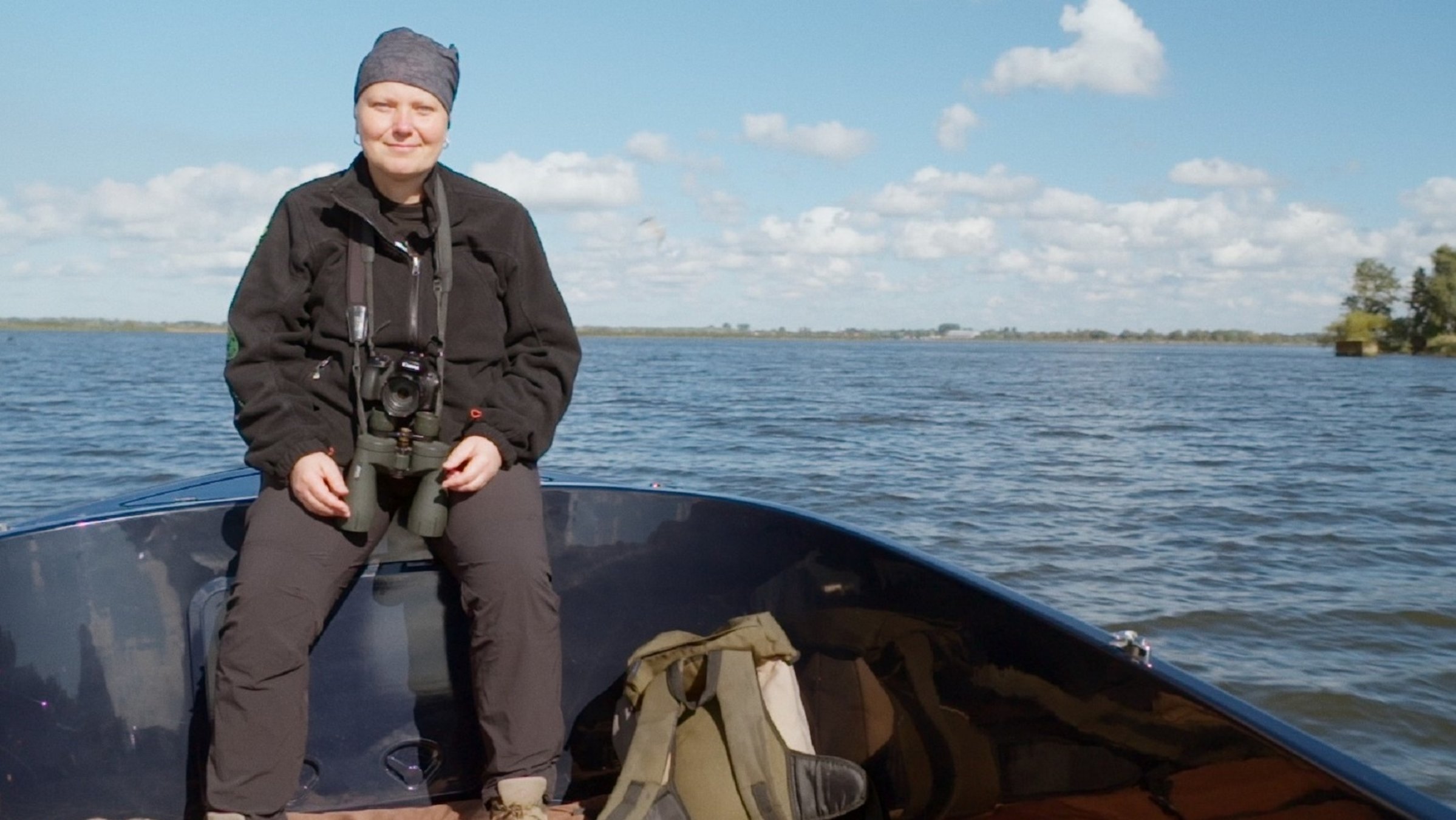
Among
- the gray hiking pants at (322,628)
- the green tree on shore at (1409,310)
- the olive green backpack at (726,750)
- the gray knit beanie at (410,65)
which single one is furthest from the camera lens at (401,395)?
the green tree on shore at (1409,310)

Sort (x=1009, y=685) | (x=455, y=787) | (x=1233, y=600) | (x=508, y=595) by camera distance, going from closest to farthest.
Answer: (x=1009, y=685) < (x=508, y=595) < (x=455, y=787) < (x=1233, y=600)

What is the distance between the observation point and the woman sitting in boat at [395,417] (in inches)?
97.3

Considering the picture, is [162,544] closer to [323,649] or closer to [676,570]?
[323,649]

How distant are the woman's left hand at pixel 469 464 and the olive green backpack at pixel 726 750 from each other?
61 centimetres

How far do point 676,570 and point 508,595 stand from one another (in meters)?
0.60

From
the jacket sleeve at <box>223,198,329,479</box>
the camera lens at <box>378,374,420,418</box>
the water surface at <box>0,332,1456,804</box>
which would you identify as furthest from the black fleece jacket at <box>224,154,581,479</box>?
the water surface at <box>0,332,1456,804</box>

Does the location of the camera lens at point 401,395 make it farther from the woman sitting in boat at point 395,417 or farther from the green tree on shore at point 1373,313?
the green tree on shore at point 1373,313

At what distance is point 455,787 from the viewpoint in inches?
117

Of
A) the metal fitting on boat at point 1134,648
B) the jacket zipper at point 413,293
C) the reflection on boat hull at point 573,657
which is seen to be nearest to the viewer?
the metal fitting on boat at point 1134,648

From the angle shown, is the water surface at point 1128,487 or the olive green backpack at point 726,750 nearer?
the olive green backpack at point 726,750

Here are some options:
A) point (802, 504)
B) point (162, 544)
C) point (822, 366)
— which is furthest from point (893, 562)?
point (822, 366)

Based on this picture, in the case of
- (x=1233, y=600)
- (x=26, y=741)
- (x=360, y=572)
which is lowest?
(x=1233, y=600)

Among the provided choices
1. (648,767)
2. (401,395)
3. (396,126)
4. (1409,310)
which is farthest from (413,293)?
(1409,310)

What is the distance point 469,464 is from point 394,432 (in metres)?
0.17
